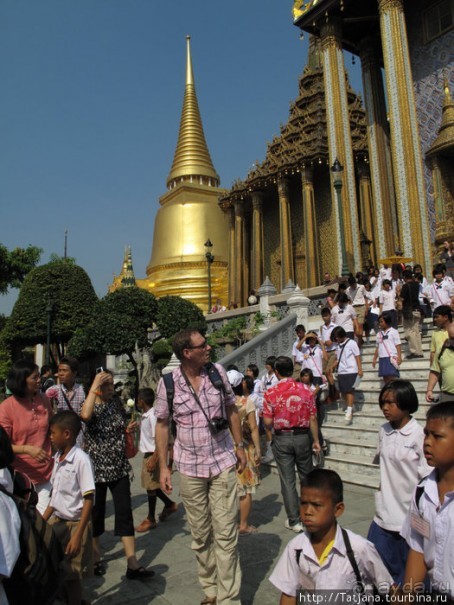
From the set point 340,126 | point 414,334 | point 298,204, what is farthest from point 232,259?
point 414,334

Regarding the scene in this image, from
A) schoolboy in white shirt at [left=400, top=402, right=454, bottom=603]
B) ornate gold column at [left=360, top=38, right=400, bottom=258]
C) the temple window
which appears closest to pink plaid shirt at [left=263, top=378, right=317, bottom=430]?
schoolboy in white shirt at [left=400, top=402, right=454, bottom=603]

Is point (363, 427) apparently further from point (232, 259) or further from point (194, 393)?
point (232, 259)

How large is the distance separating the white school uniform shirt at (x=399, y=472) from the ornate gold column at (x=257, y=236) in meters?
22.9

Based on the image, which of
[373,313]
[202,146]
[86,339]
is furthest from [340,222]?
[202,146]

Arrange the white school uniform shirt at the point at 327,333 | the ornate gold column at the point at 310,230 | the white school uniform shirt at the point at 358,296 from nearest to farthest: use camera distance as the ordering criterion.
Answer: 1. the white school uniform shirt at the point at 327,333
2. the white school uniform shirt at the point at 358,296
3. the ornate gold column at the point at 310,230

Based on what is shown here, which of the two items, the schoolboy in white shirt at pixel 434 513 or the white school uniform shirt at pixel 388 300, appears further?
the white school uniform shirt at pixel 388 300

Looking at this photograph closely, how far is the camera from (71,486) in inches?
142

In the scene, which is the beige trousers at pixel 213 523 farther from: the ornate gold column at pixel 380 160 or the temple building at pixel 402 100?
the ornate gold column at pixel 380 160

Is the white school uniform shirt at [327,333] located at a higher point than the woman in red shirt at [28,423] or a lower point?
higher

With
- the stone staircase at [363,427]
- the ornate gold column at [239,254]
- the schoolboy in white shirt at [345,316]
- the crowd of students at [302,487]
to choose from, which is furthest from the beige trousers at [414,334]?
the ornate gold column at [239,254]

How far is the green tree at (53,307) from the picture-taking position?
22.0 metres

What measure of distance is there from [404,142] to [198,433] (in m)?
15.3

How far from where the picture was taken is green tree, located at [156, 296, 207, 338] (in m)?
17.2

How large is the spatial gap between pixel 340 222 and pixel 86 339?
9099 millimetres
